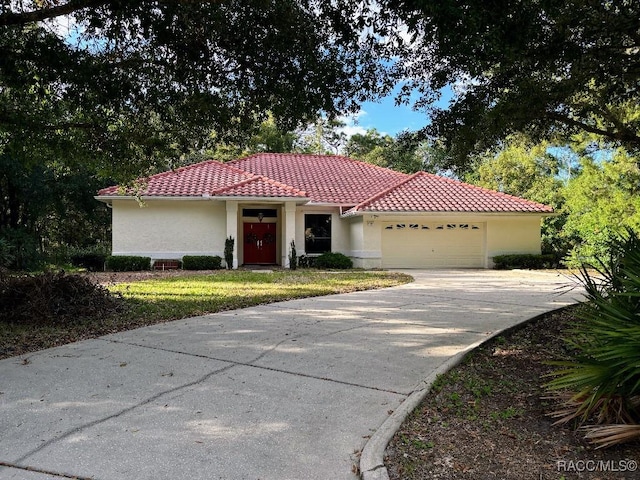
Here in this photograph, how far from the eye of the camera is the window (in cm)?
2261

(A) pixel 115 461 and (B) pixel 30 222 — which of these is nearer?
(A) pixel 115 461

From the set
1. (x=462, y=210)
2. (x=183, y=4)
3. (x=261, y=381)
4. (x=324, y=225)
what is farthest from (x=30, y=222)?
(x=261, y=381)

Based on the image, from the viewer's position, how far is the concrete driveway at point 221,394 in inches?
132

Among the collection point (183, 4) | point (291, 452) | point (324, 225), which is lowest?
point (291, 452)

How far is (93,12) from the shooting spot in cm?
648

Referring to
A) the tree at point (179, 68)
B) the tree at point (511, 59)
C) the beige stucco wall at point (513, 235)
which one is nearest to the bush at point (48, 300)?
the tree at point (179, 68)

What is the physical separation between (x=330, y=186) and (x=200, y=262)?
798 cm

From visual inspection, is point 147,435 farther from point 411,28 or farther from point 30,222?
point 30,222

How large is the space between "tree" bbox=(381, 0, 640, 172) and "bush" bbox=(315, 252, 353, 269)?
39.8 feet

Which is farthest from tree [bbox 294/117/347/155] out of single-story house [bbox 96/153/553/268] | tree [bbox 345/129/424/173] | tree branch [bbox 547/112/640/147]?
tree branch [bbox 547/112/640/147]

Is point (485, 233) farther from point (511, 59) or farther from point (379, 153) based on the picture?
point (379, 153)

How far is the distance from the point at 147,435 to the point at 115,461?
1.36ft

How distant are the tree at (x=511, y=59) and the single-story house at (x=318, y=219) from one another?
40.9 ft

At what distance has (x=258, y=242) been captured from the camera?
903 inches
